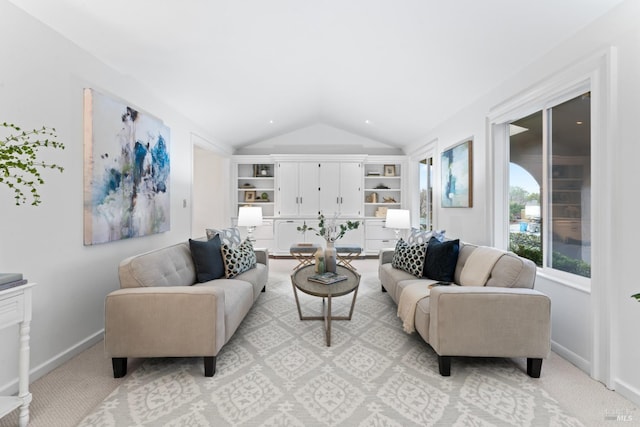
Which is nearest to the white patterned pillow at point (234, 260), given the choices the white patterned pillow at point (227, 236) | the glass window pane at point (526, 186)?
the white patterned pillow at point (227, 236)

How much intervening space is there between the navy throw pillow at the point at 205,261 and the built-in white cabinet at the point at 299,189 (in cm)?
314

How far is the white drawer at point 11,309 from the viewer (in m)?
1.29

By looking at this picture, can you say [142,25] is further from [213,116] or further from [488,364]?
[488,364]

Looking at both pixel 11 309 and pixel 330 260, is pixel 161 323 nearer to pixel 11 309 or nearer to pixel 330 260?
pixel 11 309

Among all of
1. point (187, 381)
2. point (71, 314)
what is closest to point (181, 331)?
point (187, 381)

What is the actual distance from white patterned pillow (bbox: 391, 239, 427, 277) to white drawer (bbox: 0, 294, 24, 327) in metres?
2.86

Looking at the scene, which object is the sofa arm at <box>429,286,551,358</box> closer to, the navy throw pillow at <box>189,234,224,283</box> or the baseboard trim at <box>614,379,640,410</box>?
the baseboard trim at <box>614,379,640,410</box>

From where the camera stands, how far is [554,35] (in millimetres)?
2002

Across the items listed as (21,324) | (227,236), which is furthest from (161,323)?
(227,236)

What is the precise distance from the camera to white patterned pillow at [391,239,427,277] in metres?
2.86

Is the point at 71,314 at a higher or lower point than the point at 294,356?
higher

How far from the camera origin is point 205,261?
107 inches

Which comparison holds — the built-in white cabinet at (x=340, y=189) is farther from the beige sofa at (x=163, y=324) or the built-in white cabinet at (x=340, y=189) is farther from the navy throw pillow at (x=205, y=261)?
the beige sofa at (x=163, y=324)

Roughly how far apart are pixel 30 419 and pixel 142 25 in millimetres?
2549
